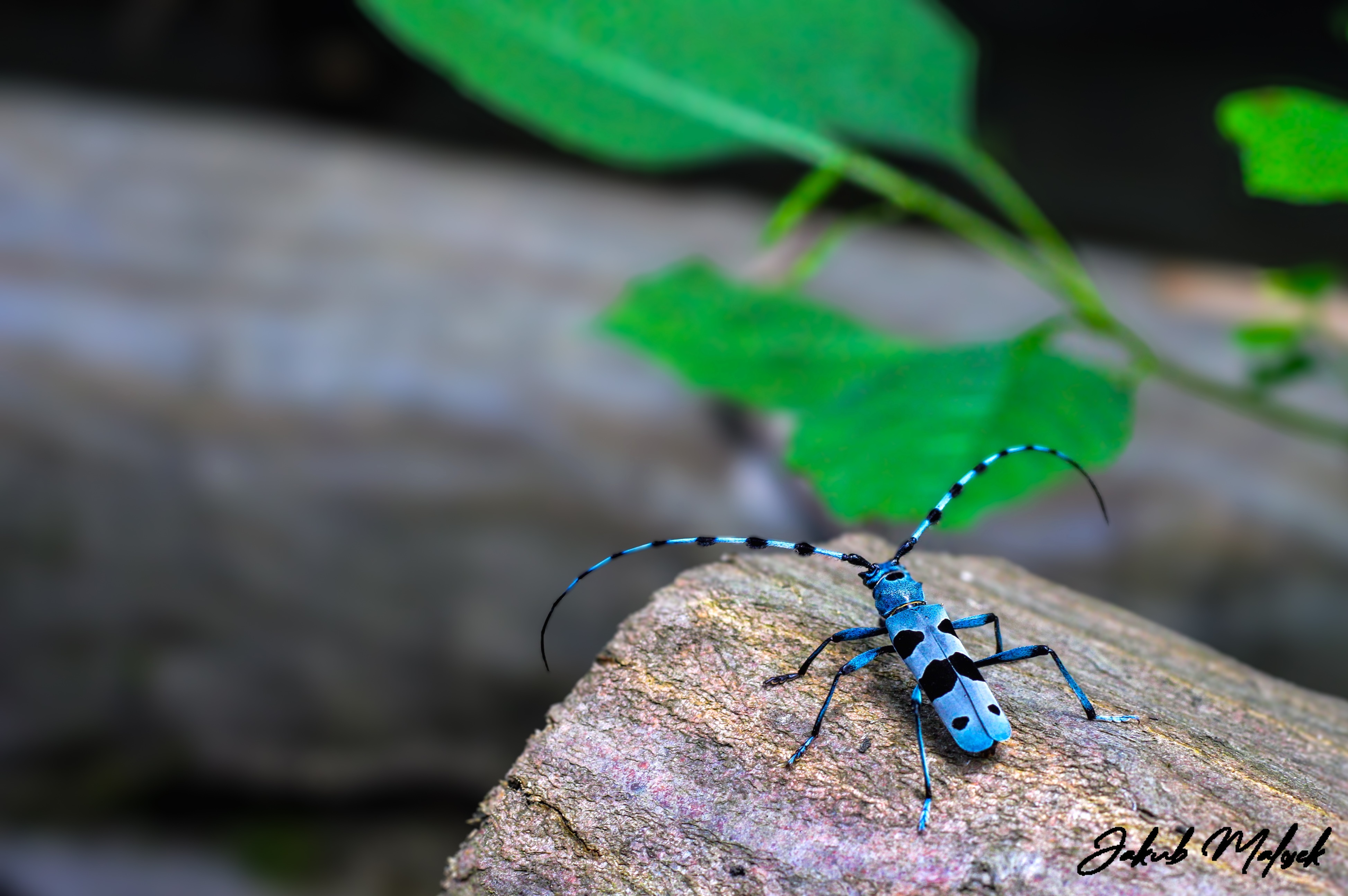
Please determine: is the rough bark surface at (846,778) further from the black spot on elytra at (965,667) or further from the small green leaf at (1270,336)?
the small green leaf at (1270,336)

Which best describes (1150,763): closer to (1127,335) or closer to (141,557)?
(1127,335)

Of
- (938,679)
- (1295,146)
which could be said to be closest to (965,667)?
(938,679)

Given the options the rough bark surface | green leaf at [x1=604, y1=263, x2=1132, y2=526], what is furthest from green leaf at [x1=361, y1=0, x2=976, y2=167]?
the rough bark surface

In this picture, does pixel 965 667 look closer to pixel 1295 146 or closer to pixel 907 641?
pixel 907 641

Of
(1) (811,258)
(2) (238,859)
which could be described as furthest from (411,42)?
(2) (238,859)

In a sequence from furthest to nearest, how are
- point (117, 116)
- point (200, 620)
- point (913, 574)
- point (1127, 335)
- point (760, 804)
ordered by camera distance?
point (117, 116), point (200, 620), point (1127, 335), point (913, 574), point (760, 804)
